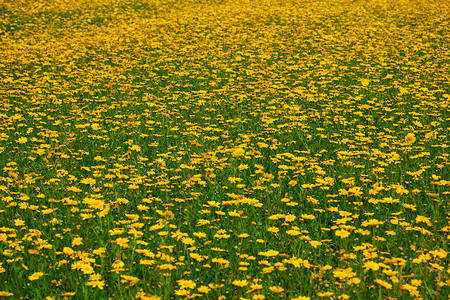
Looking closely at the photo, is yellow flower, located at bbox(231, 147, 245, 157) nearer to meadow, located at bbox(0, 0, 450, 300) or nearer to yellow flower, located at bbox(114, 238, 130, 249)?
meadow, located at bbox(0, 0, 450, 300)

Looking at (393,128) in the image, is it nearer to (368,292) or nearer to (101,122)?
(368,292)

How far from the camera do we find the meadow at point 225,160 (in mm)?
3316

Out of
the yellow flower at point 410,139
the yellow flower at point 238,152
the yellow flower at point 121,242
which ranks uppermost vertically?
the yellow flower at point 410,139

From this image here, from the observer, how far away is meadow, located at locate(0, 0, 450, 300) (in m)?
3.32

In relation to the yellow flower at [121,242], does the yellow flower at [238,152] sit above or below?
above

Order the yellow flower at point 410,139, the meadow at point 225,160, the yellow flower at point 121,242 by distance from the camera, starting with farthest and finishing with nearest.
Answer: the yellow flower at point 410,139, the meadow at point 225,160, the yellow flower at point 121,242

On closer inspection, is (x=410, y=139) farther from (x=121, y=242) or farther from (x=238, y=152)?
(x=121, y=242)

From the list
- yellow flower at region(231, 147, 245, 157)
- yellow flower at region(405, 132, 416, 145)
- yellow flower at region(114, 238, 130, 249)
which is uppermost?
yellow flower at region(405, 132, 416, 145)

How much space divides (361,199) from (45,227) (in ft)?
9.55

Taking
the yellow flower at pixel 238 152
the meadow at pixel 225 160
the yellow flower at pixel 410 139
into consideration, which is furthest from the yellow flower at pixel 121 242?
the yellow flower at pixel 410 139

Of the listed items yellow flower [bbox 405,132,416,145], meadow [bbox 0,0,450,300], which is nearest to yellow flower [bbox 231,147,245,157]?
meadow [bbox 0,0,450,300]

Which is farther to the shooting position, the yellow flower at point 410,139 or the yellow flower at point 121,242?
the yellow flower at point 410,139

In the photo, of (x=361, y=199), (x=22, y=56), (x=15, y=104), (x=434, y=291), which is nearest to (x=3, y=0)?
(x=22, y=56)

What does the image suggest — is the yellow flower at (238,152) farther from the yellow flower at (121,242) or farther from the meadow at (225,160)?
the yellow flower at (121,242)
